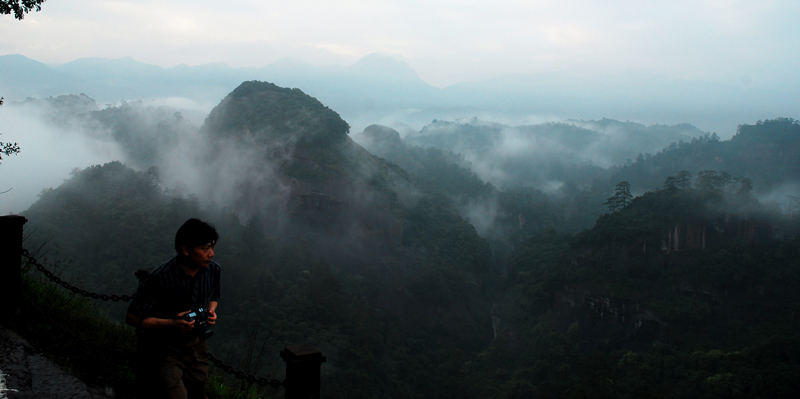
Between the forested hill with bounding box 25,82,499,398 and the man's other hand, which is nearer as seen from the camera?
the man's other hand

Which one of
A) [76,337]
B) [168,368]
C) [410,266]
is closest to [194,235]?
[168,368]

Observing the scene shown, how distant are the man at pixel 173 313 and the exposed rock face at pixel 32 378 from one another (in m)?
1.52

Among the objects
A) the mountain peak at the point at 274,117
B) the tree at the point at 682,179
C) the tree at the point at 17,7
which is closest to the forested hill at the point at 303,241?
the mountain peak at the point at 274,117

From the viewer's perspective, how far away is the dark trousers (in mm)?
3033

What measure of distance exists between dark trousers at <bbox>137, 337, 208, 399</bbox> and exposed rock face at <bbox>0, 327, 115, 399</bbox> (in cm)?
151

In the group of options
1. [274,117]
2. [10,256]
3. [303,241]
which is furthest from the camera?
[274,117]

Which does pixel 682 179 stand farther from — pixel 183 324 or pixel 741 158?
pixel 183 324

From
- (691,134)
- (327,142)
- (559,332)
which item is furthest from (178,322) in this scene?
(691,134)

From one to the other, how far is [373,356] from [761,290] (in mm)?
30343

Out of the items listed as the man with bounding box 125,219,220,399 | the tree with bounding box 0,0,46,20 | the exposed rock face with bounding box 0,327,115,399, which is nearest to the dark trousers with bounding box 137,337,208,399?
the man with bounding box 125,219,220,399

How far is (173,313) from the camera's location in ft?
10.2

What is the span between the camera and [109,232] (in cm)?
3228

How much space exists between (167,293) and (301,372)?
1.18m

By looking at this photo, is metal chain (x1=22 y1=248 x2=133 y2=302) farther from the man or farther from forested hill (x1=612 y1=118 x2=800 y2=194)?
forested hill (x1=612 y1=118 x2=800 y2=194)
